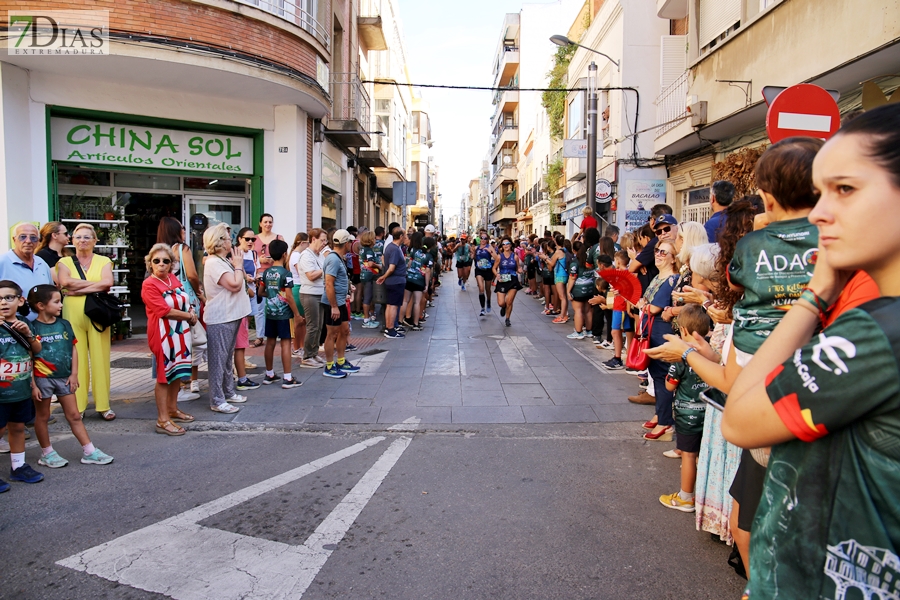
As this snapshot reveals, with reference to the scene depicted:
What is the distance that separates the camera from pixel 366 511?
397 centimetres

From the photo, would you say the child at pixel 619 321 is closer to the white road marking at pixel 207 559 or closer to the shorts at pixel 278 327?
the shorts at pixel 278 327

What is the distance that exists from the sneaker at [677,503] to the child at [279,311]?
4.69 meters

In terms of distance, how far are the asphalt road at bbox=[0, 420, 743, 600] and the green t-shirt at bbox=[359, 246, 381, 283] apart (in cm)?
670

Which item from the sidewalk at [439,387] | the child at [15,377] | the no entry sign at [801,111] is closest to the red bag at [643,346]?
the sidewalk at [439,387]

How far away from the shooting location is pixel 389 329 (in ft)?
37.6

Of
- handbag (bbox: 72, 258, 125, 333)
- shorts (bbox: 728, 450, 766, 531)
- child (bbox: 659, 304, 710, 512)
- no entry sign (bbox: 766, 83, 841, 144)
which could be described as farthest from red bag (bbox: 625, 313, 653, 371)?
handbag (bbox: 72, 258, 125, 333)

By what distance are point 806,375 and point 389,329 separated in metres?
10.4

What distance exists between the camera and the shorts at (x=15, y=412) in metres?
4.33

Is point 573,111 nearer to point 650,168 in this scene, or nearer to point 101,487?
point 650,168

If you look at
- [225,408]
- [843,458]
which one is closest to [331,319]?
[225,408]

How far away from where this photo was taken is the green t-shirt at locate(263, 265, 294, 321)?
7.37 metres

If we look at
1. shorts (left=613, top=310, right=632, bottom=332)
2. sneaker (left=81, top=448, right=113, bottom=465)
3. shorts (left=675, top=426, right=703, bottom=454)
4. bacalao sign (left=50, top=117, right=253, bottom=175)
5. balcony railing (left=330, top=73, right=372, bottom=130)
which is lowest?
sneaker (left=81, top=448, right=113, bottom=465)

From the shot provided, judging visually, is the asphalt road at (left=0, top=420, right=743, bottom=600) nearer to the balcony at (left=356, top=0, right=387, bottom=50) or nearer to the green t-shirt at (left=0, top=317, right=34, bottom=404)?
the green t-shirt at (left=0, top=317, right=34, bottom=404)

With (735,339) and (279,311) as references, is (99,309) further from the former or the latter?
(735,339)
